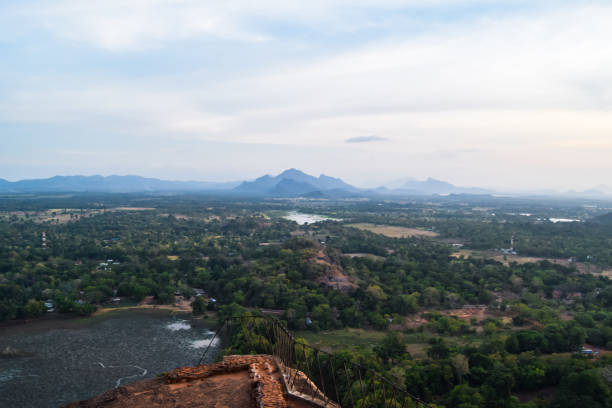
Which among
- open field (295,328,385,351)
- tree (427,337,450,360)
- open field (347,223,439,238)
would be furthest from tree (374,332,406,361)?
open field (347,223,439,238)

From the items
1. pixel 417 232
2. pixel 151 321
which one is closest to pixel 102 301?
pixel 151 321

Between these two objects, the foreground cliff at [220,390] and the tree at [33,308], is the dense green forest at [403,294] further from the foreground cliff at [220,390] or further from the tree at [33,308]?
the foreground cliff at [220,390]

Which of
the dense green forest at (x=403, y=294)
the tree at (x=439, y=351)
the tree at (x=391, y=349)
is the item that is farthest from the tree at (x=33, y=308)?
the tree at (x=439, y=351)

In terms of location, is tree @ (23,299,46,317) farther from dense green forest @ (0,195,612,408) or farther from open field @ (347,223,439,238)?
open field @ (347,223,439,238)

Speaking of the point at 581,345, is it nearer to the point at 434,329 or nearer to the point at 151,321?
the point at 434,329

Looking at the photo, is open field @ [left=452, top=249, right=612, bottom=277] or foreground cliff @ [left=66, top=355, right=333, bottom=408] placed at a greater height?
foreground cliff @ [left=66, top=355, right=333, bottom=408]

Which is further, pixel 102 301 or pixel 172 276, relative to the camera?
pixel 172 276
